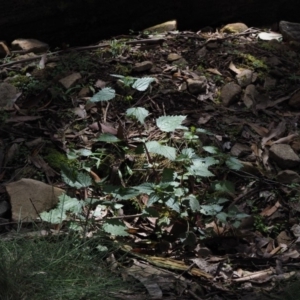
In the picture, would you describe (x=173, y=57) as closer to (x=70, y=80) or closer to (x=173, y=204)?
(x=70, y=80)

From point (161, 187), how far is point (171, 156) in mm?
191

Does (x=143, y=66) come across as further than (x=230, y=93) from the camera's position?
Yes

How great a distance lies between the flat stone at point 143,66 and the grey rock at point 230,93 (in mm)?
514

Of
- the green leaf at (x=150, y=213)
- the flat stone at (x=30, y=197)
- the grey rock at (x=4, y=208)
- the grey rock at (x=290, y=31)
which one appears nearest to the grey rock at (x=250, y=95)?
the grey rock at (x=290, y=31)

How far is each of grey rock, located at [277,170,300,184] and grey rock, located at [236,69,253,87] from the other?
0.84 meters

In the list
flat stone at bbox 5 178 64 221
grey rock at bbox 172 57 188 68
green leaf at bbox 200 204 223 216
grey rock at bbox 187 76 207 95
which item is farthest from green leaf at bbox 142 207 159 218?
grey rock at bbox 172 57 188 68

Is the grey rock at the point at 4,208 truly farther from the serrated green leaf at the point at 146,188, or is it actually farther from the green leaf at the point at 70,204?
the serrated green leaf at the point at 146,188

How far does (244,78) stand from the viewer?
4.33 m

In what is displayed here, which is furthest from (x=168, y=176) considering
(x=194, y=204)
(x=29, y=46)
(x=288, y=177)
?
(x=29, y=46)

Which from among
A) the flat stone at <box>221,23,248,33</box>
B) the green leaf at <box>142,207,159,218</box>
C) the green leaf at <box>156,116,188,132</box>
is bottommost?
the green leaf at <box>142,207,159,218</box>

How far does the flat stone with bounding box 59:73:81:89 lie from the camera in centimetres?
411

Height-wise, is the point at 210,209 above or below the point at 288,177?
above

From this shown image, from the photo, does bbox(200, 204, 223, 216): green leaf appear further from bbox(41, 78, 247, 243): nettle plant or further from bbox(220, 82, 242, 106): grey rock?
bbox(220, 82, 242, 106): grey rock

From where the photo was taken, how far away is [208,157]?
3.43 metres
